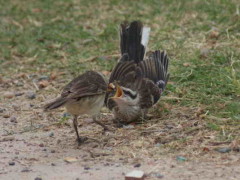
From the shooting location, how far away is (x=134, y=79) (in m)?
8.52

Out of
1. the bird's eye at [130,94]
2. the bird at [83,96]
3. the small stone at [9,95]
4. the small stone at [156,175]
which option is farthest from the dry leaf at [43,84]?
the small stone at [156,175]

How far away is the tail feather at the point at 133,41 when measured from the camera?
30.0ft

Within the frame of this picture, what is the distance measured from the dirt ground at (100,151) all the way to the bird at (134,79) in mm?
232

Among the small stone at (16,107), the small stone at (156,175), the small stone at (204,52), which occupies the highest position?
the small stone at (204,52)

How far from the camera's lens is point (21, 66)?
11.2 meters

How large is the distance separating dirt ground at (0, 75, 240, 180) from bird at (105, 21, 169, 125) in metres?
0.23

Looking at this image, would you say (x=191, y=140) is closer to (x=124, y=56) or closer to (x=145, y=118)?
(x=145, y=118)

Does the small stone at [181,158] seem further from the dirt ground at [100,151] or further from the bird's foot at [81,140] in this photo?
the bird's foot at [81,140]

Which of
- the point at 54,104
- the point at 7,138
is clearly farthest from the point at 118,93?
the point at 7,138

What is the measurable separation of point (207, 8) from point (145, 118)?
185 inches

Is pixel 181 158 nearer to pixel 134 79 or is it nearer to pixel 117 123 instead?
pixel 117 123

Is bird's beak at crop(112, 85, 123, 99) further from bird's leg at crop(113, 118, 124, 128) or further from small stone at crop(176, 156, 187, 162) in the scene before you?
small stone at crop(176, 156, 187, 162)

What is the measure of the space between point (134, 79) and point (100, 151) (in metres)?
1.64

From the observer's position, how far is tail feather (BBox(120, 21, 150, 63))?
916cm
